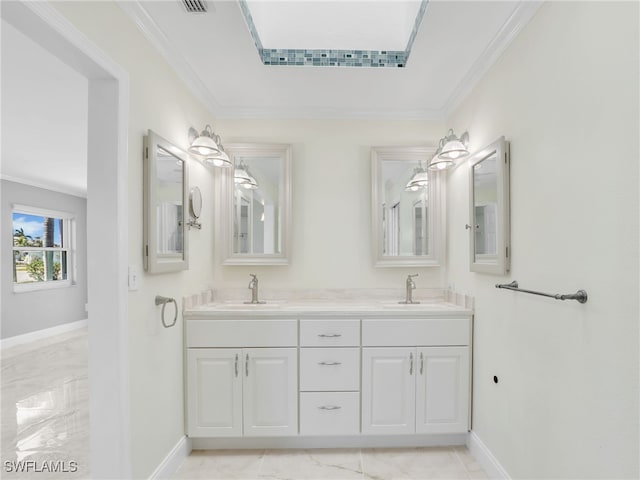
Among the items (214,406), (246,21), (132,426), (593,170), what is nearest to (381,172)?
(246,21)

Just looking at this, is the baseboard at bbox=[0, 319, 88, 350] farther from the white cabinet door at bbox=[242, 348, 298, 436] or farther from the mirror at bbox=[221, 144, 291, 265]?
the white cabinet door at bbox=[242, 348, 298, 436]

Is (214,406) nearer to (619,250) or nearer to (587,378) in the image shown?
(587,378)

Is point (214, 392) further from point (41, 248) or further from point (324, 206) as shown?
point (41, 248)

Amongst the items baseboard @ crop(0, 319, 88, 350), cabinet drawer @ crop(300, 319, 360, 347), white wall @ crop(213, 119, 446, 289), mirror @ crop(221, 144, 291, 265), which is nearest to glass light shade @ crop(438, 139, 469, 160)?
white wall @ crop(213, 119, 446, 289)

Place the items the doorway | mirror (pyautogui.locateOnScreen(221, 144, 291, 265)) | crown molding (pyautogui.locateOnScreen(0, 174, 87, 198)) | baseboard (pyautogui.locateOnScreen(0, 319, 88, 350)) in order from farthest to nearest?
crown molding (pyautogui.locateOnScreen(0, 174, 87, 198))
baseboard (pyautogui.locateOnScreen(0, 319, 88, 350))
mirror (pyautogui.locateOnScreen(221, 144, 291, 265))
the doorway

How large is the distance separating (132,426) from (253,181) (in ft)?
5.69

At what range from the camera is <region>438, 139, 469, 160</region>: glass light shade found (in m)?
2.21

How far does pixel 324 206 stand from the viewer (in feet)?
8.92

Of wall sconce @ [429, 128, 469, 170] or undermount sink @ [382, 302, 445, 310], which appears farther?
undermount sink @ [382, 302, 445, 310]

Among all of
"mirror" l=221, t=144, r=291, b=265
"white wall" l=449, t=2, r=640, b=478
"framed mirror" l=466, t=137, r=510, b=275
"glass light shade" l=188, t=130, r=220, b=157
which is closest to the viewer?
"white wall" l=449, t=2, r=640, b=478

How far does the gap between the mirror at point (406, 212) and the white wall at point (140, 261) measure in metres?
1.41

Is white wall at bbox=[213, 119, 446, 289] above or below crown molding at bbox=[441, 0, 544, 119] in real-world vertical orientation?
below

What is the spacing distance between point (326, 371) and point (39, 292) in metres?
5.47

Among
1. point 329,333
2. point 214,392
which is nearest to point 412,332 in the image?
point 329,333
